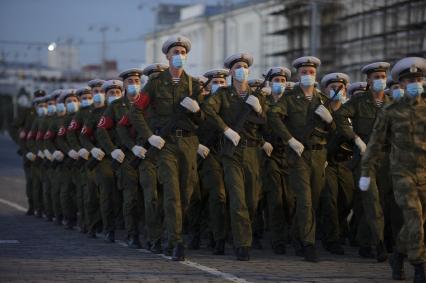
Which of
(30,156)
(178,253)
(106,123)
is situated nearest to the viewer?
(178,253)

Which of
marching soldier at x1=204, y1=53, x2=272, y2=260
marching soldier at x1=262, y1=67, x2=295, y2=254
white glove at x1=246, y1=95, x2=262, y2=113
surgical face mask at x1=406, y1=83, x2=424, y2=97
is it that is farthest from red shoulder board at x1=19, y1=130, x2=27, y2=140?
surgical face mask at x1=406, y1=83, x2=424, y2=97

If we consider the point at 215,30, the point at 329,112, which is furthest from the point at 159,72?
the point at 215,30

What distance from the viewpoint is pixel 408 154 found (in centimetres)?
1031

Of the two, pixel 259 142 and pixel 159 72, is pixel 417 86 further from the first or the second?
pixel 159 72

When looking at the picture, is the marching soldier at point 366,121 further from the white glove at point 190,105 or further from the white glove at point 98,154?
the white glove at point 98,154

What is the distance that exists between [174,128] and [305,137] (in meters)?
1.50

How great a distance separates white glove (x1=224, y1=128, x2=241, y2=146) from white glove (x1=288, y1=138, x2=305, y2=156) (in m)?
0.60

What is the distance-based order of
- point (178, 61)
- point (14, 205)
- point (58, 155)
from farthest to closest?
point (14, 205) < point (58, 155) < point (178, 61)

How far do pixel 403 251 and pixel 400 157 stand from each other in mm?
884

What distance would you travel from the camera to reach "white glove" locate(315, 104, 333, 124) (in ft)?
41.4

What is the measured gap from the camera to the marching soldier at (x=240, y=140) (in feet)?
40.9

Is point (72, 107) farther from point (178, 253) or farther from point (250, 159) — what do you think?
point (178, 253)

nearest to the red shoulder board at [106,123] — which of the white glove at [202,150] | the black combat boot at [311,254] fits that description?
the white glove at [202,150]

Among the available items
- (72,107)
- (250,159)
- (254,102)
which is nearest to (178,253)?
(250,159)
